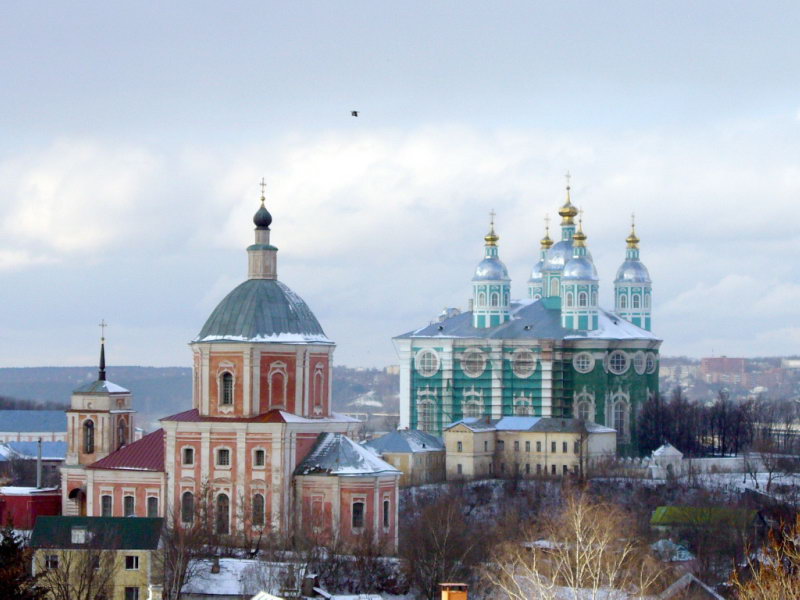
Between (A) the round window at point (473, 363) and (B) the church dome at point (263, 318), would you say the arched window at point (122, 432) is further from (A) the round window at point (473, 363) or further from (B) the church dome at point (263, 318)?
(A) the round window at point (473, 363)

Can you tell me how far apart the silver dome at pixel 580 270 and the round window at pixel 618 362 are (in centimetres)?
274

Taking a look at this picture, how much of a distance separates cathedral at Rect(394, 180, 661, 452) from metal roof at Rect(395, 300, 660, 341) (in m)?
0.03

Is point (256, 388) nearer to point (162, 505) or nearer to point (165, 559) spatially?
point (162, 505)

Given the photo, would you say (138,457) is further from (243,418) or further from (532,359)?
(532,359)

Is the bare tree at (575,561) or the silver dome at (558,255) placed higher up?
the silver dome at (558,255)

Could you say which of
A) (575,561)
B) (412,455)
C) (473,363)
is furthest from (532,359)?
(575,561)

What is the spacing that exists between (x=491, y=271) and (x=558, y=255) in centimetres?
365

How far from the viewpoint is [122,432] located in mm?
50219

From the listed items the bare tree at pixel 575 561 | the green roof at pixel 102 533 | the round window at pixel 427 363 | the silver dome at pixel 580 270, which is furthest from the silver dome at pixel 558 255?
the green roof at pixel 102 533

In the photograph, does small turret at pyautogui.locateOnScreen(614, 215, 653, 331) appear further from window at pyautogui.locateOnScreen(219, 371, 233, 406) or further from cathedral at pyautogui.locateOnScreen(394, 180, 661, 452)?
window at pyautogui.locateOnScreen(219, 371, 233, 406)

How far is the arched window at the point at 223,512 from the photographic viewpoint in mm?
46556

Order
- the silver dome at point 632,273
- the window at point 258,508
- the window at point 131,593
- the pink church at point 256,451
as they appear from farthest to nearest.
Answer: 1. the silver dome at point 632,273
2. the window at point 258,508
3. the pink church at point 256,451
4. the window at point 131,593

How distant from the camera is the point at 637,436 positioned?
236 feet

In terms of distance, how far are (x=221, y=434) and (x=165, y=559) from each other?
8153 mm
